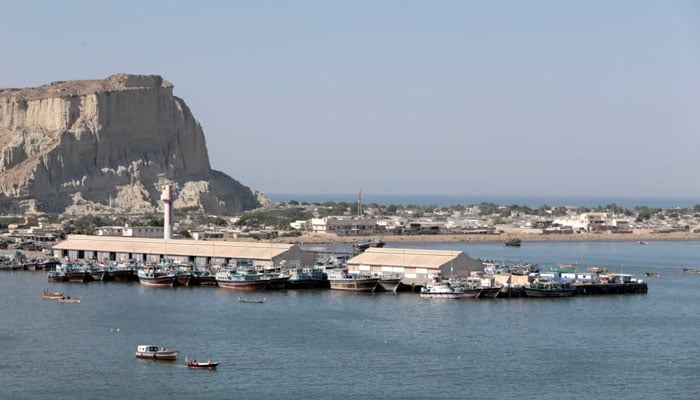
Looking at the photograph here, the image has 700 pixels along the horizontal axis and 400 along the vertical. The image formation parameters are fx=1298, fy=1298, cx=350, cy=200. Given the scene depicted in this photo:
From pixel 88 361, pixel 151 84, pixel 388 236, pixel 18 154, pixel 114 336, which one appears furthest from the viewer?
pixel 151 84

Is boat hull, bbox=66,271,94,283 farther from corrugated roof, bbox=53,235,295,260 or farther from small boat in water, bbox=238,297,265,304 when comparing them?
small boat in water, bbox=238,297,265,304

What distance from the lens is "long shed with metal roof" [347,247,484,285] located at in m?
55.4

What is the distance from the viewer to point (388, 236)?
325 ft

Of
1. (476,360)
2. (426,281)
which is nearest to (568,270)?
(426,281)

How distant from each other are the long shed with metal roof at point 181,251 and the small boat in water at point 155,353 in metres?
24.8

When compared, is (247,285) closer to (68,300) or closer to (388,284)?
(388,284)

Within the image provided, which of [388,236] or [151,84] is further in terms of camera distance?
[151,84]

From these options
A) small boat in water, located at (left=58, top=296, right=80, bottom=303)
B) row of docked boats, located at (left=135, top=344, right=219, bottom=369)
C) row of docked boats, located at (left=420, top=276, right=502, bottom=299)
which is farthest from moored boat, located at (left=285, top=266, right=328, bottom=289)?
row of docked boats, located at (left=135, top=344, right=219, bottom=369)

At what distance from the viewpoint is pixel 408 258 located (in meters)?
57.1

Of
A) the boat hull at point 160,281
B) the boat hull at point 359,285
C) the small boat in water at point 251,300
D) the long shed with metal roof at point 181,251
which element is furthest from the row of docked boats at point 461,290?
the boat hull at point 160,281

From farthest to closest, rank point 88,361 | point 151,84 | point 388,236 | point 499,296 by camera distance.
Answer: point 151,84
point 388,236
point 499,296
point 88,361

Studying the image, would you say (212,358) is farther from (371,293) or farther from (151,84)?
(151,84)

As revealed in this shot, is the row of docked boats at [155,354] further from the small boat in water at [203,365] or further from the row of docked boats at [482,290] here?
the row of docked boats at [482,290]

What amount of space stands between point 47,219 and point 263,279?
4800 cm
